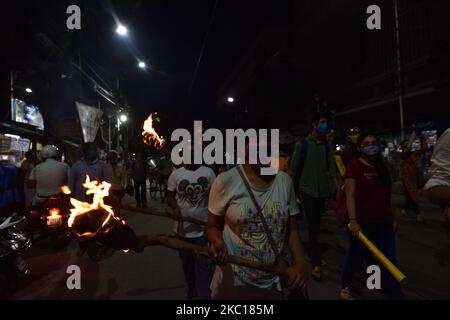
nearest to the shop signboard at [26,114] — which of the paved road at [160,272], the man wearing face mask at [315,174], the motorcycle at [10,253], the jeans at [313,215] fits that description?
the paved road at [160,272]

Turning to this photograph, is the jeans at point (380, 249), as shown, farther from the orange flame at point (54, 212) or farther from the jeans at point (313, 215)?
the orange flame at point (54, 212)

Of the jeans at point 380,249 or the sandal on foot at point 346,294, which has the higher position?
the jeans at point 380,249

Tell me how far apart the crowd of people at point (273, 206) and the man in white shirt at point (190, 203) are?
12mm

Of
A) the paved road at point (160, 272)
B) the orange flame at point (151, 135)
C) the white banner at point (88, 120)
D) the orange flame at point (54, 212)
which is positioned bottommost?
the paved road at point (160, 272)

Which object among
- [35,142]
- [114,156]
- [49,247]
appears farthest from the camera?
[35,142]

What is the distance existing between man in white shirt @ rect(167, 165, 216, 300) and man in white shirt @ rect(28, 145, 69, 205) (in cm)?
380

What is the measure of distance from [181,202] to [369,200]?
2181mm

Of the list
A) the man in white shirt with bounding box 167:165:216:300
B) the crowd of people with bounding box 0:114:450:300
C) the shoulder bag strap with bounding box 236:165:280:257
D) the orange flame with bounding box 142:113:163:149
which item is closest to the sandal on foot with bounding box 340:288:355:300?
the crowd of people with bounding box 0:114:450:300

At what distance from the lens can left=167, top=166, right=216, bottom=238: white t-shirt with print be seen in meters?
4.12

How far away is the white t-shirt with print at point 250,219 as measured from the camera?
8.51ft

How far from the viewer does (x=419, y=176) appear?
332 inches

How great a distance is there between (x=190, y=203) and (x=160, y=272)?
2.08 meters
